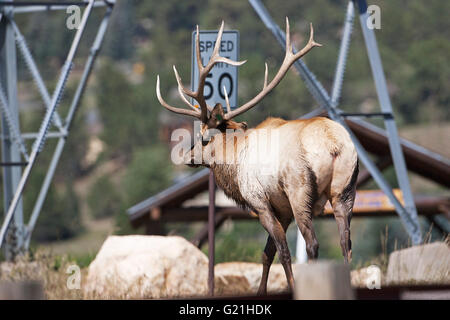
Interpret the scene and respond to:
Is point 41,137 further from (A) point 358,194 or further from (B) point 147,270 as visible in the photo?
(A) point 358,194

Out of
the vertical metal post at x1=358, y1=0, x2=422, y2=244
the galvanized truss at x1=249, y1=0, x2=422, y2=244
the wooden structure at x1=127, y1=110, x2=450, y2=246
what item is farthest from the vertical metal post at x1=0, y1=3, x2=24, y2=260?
the vertical metal post at x1=358, y1=0, x2=422, y2=244

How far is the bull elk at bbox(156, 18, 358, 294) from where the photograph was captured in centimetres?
916

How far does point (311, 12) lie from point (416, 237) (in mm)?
108145

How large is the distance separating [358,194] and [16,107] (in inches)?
320

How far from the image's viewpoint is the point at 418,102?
10238cm

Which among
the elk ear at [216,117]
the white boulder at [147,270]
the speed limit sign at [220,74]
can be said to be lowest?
the white boulder at [147,270]

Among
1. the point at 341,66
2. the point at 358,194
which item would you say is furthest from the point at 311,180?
the point at 358,194

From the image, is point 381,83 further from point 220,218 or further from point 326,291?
point 326,291

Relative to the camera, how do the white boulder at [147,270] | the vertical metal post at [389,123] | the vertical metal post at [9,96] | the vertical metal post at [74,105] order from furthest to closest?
the vertical metal post at [9,96], the vertical metal post at [74,105], the vertical metal post at [389,123], the white boulder at [147,270]

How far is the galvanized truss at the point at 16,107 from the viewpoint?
13875mm

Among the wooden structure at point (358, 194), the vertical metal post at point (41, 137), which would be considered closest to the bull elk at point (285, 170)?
the vertical metal post at point (41, 137)

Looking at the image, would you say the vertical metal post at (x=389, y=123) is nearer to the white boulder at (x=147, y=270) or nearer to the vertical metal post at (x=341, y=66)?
the vertical metal post at (x=341, y=66)

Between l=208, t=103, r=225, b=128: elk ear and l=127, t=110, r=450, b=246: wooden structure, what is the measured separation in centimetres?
906

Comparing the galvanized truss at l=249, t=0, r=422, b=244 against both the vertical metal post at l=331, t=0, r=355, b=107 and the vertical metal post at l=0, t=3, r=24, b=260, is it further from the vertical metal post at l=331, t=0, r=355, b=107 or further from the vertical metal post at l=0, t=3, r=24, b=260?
the vertical metal post at l=0, t=3, r=24, b=260
